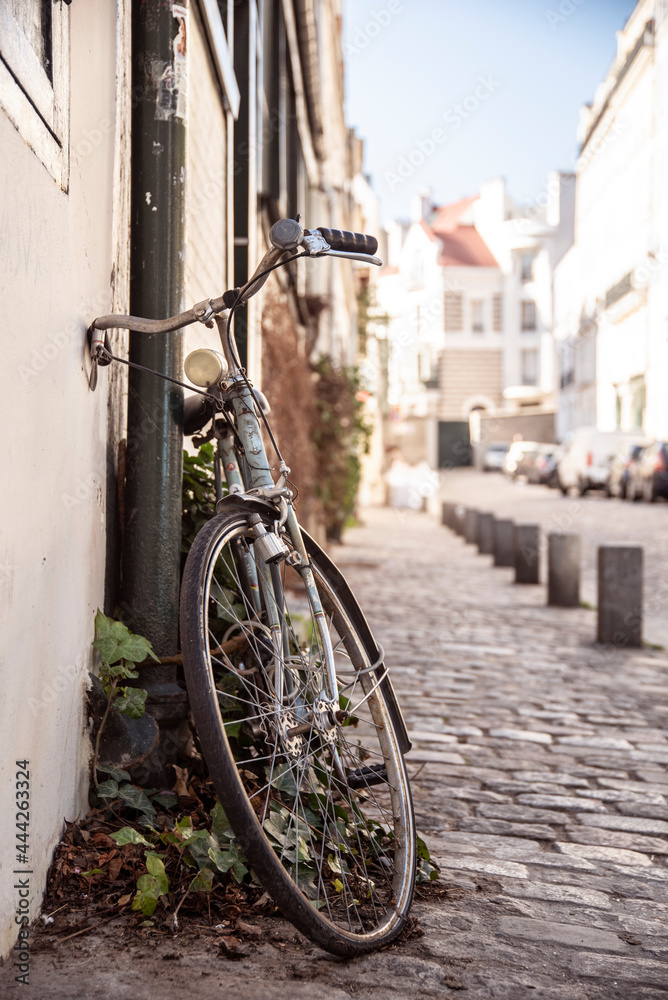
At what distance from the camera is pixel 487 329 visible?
5259 centimetres

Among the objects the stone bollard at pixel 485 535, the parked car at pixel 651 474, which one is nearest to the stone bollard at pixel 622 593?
the stone bollard at pixel 485 535

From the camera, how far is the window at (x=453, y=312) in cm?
5200

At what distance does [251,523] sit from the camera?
239 centimetres

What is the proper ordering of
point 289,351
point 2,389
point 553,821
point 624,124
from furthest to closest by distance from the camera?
point 624,124 < point 289,351 < point 553,821 < point 2,389

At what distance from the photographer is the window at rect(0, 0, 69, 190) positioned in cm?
184

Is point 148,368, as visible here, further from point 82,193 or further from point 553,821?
point 553,821

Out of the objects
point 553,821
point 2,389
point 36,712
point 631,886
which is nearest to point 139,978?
point 36,712

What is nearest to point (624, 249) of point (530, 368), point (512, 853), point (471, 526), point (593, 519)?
point (530, 368)

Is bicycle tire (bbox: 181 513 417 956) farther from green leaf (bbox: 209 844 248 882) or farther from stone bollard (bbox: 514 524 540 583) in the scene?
stone bollard (bbox: 514 524 540 583)

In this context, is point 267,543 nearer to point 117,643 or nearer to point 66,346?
point 117,643

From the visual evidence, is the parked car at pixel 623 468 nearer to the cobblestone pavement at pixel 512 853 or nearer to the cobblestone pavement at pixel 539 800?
the cobblestone pavement at pixel 539 800

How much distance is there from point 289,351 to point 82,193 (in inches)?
236

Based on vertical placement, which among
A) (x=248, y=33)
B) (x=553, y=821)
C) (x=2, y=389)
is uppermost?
(x=248, y=33)

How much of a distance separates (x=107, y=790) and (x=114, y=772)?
0.05 m
